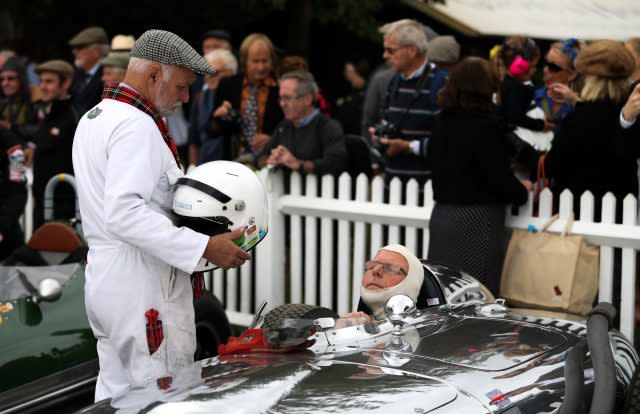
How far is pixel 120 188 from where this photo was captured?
3.77 meters

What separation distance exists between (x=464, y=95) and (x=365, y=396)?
3088 mm

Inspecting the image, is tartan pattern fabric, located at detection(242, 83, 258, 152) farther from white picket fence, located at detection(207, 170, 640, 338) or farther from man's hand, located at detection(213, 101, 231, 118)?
white picket fence, located at detection(207, 170, 640, 338)

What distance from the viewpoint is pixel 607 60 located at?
228 inches

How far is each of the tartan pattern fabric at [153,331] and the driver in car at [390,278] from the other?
95 centimetres

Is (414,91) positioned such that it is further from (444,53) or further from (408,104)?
(444,53)

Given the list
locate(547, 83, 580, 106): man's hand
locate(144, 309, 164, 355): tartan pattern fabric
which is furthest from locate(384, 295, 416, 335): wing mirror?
locate(547, 83, 580, 106): man's hand

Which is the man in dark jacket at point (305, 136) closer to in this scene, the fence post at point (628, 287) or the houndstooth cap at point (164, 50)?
the fence post at point (628, 287)

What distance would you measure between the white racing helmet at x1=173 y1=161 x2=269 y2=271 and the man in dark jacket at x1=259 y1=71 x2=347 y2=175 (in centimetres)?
315

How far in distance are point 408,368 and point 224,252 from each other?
856 mm

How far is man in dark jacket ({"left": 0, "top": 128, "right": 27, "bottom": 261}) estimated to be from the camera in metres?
6.61

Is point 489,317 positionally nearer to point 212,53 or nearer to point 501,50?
point 501,50

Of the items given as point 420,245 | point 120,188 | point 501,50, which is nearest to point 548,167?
point 420,245

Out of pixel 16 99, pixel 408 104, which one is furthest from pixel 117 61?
pixel 408 104

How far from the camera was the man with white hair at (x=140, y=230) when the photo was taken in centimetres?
380
